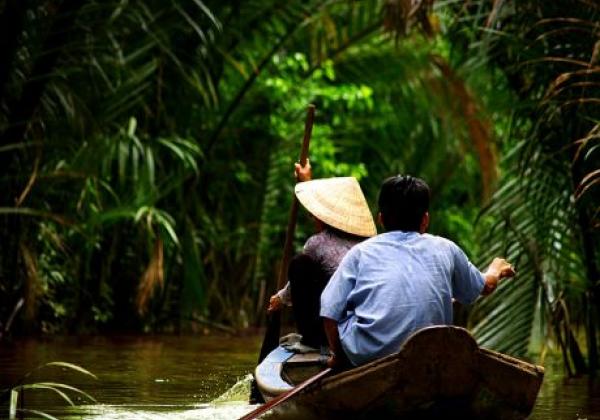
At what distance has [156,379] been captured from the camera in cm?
1045

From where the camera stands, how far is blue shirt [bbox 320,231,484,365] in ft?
21.5

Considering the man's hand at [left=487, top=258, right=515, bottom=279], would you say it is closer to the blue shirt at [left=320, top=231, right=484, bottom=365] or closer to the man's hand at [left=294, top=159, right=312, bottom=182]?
the blue shirt at [left=320, top=231, right=484, bottom=365]

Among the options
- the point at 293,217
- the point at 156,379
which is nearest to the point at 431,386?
the point at 293,217

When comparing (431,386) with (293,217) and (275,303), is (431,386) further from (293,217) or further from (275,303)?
(293,217)

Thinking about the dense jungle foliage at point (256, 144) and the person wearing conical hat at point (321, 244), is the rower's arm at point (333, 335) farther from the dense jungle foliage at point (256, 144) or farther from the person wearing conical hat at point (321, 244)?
the dense jungle foliage at point (256, 144)

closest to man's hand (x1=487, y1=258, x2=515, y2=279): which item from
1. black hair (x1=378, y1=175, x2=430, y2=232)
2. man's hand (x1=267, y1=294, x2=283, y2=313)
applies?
black hair (x1=378, y1=175, x2=430, y2=232)

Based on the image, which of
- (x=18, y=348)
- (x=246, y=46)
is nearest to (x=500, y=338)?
(x=18, y=348)

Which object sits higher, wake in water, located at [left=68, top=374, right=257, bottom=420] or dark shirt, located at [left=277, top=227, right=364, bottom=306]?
dark shirt, located at [left=277, top=227, right=364, bottom=306]

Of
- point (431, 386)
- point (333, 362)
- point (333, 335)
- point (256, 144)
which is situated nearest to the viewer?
point (431, 386)

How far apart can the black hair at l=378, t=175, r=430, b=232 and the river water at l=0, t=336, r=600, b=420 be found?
1799mm

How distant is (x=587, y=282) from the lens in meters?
10.2

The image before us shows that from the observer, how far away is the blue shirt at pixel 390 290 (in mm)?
6566

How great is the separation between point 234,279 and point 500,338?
22.9ft

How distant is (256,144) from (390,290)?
40.5 ft
